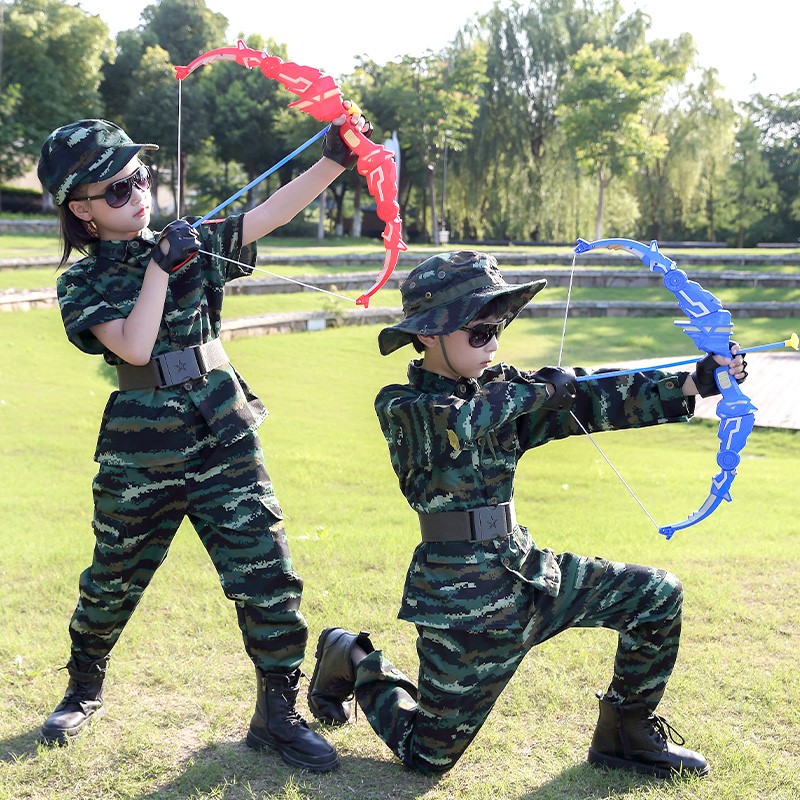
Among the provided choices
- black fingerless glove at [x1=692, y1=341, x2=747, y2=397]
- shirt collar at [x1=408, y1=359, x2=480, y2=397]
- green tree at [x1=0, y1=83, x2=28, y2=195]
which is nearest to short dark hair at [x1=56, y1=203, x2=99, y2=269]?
shirt collar at [x1=408, y1=359, x2=480, y2=397]

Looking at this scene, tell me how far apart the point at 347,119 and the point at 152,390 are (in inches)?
43.5

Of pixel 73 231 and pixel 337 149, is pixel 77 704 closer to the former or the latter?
pixel 73 231

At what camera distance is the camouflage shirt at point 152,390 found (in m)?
3.05

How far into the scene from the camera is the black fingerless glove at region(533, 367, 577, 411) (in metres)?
2.75

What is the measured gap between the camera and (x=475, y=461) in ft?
9.41

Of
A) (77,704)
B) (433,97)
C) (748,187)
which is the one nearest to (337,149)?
(77,704)

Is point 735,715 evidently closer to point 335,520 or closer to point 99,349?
point 99,349

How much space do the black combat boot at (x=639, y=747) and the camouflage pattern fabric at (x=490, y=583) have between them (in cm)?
5

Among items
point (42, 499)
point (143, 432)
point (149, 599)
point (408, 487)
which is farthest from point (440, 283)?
point (42, 499)

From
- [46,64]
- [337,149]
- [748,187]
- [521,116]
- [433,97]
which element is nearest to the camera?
[337,149]

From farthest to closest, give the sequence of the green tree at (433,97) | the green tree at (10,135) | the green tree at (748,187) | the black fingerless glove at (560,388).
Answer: the green tree at (748,187)
the green tree at (433,97)
the green tree at (10,135)
the black fingerless glove at (560,388)

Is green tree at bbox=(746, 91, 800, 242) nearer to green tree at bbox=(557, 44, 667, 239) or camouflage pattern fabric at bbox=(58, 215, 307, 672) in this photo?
green tree at bbox=(557, 44, 667, 239)

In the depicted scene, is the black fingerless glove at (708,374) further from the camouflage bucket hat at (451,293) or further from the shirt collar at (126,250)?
→ the shirt collar at (126,250)

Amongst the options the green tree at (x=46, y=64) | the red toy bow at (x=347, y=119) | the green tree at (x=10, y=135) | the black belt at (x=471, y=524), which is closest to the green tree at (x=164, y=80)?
the green tree at (x=46, y=64)
